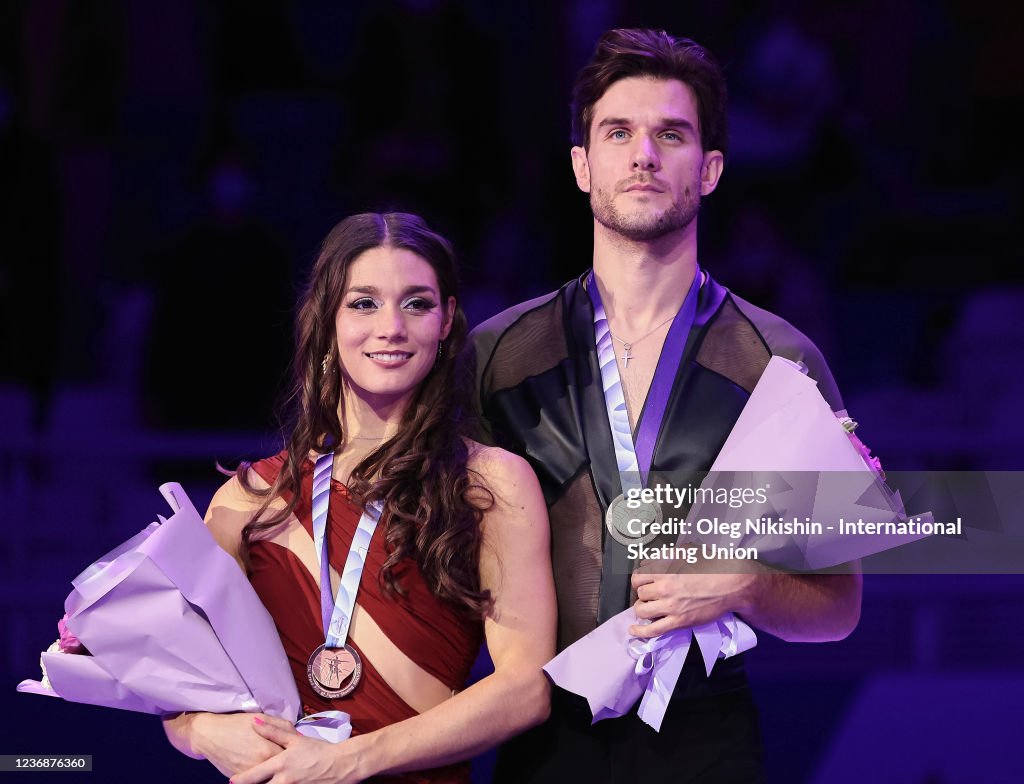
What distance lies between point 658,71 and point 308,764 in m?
1.53

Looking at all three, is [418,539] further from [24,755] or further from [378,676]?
[24,755]

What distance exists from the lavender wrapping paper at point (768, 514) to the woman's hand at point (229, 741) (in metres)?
0.51

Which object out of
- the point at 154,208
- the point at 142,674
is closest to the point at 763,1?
the point at 154,208

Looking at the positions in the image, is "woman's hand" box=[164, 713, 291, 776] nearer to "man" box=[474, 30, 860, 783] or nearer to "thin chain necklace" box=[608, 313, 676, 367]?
"man" box=[474, 30, 860, 783]

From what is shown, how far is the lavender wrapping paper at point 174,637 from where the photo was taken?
2395 millimetres

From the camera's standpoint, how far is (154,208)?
6.13 m

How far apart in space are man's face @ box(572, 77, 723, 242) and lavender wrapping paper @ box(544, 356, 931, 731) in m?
0.45

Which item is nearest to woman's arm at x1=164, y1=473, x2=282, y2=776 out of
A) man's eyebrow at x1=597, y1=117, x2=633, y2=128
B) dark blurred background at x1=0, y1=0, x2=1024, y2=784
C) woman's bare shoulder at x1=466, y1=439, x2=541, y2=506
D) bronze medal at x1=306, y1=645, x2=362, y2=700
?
bronze medal at x1=306, y1=645, x2=362, y2=700

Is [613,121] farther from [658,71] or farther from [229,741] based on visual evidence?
[229,741]

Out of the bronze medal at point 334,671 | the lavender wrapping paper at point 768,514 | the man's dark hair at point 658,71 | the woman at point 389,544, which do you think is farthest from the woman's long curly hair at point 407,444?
the man's dark hair at point 658,71

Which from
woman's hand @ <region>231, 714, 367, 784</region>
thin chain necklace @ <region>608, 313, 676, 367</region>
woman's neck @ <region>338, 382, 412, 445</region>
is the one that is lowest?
woman's hand @ <region>231, 714, 367, 784</region>

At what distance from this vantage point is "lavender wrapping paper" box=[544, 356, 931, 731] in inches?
101

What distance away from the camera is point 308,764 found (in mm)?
2359

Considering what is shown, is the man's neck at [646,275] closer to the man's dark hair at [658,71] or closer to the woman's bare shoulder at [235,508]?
the man's dark hair at [658,71]
